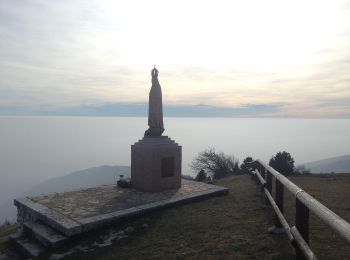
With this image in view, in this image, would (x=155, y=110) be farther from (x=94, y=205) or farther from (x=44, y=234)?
(x=44, y=234)

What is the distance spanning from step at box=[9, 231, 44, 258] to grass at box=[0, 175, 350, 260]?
0.45 m

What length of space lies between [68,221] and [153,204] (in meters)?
2.29

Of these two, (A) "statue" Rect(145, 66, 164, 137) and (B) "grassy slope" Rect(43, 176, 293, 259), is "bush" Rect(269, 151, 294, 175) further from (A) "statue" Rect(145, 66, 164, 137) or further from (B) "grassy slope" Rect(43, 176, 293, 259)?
(B) "grassy slope" Rect(43, 176, 293, 259)

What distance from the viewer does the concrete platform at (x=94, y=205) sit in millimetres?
7191

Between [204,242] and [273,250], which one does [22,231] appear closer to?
[204,242]

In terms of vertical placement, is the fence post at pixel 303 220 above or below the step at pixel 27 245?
above

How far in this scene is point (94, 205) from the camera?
8.62m

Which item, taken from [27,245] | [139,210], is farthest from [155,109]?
[27,245]

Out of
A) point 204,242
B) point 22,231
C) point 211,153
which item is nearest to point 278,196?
point 204,242

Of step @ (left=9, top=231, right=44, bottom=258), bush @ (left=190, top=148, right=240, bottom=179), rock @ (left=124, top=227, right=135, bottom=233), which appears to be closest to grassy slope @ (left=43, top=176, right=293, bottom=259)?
rock @ (left=124, top=227, right=135, bottom=233)

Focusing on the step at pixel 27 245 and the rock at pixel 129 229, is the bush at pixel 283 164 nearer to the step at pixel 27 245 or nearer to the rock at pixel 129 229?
the rock at pixel 129 229

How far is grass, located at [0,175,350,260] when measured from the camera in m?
4.86

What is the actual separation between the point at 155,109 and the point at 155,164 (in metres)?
1.94

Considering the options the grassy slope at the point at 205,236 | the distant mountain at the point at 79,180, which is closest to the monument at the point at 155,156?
the grassy slope at the point at 205,236
